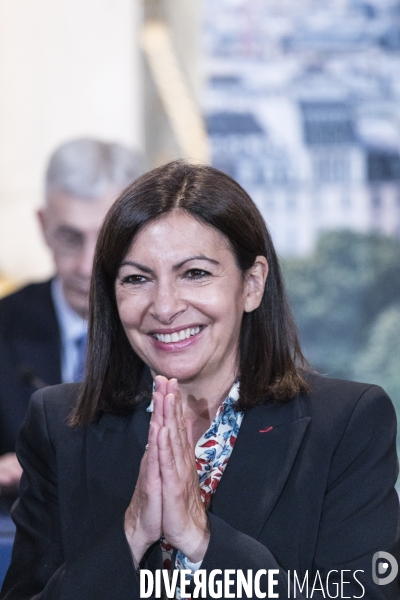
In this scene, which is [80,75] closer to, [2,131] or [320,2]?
[2,131]

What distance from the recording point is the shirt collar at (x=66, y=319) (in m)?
3.25

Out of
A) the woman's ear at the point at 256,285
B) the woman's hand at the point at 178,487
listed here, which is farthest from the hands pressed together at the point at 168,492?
the woman's ear at the point at 256,285

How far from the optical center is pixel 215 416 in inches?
73.1

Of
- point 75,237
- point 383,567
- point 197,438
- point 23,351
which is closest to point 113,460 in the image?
point 197,438

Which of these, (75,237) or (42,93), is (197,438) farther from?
(42,93)

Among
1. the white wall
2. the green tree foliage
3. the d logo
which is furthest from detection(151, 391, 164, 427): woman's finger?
the green tree foliage

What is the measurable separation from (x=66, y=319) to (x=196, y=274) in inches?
64.8

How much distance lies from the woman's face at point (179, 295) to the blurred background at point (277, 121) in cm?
307

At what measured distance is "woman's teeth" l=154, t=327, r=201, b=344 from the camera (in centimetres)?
174

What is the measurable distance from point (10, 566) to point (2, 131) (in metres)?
3.34

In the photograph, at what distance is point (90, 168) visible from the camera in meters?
3.44

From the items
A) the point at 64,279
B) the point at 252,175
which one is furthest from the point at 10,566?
the point at 252,175

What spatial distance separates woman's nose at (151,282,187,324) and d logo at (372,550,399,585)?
1.86 feet

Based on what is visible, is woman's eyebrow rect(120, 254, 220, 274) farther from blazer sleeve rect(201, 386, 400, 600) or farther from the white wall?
the white wall
